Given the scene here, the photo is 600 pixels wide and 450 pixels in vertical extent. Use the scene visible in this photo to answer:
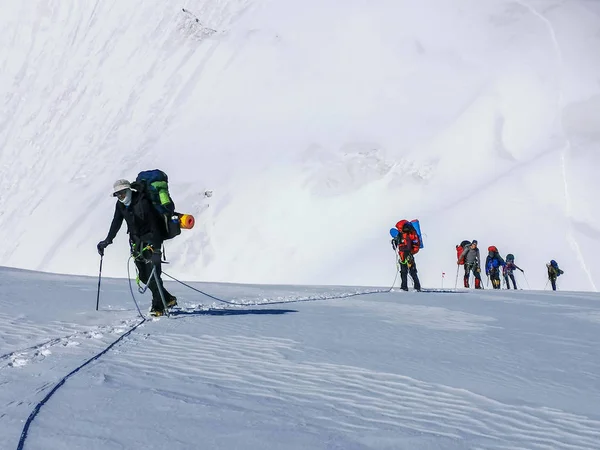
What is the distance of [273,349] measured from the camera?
18.0ft

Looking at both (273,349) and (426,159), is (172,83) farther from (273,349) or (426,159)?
(273,349)

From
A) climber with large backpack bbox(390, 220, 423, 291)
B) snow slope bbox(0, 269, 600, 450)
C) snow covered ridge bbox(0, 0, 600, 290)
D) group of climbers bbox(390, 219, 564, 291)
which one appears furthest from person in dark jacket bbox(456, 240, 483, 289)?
snow slope bbox(0, 269, 600, 450)

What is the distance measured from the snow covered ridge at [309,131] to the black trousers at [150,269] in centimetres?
1941

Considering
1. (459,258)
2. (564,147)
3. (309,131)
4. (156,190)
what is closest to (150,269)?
(156,190)

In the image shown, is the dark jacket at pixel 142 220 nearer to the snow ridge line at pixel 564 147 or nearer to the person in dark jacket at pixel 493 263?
the person in dark jacket at pixel 493 263

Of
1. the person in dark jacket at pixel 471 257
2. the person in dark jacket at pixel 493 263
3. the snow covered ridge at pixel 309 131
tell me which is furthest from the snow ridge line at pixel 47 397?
the snow covered ridge at pixel 309 131

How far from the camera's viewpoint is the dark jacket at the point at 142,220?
738 cm

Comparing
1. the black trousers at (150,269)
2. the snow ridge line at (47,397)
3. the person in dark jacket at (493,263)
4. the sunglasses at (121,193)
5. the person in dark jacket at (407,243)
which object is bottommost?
the snow ridge line at (47,397)

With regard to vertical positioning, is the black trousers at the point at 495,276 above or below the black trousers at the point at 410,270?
above

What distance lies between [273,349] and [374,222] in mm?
24637

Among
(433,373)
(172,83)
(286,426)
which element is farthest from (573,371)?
(172,83)

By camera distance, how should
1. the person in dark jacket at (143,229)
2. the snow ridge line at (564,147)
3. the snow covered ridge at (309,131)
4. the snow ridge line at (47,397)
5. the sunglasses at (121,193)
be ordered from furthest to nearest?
the snow covered ridge at (309,131) → the snow ridge line at (564,147) → the person in dark jacket at (143,229) → the sunglasses at (121,193) → the snow ridge line at (47,397)

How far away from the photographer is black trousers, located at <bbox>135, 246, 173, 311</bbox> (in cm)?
745

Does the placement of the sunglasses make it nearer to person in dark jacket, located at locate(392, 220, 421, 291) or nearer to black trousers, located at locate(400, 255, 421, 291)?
person in dark jacket, located at locate(392, 220, 421, 291)
